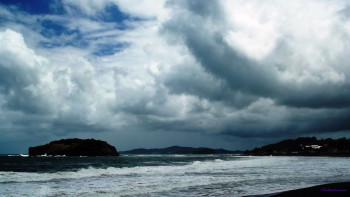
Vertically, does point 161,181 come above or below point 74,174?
below

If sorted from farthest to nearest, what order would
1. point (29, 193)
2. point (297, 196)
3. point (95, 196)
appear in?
point (29, 193), point (95, 196), point (297, 196)

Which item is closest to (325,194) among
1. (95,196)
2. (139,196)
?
(139,196)

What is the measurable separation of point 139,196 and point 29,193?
788cm

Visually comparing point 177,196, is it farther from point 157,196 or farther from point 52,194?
point 52,194

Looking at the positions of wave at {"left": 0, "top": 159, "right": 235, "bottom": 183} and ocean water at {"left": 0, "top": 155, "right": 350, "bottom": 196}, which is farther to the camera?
wave at {"left": 0, "top": 159, "right": 235, "bottom": 183}

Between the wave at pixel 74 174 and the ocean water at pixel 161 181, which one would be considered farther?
the wave at pixel 74 174

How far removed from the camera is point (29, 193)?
2041 cm

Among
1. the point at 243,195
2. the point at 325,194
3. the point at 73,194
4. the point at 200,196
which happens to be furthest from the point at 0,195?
the point at 325,194

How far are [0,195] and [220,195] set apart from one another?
543 inches

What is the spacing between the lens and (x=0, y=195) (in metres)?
19.4

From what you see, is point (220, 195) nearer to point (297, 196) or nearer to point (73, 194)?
point (297, 196)

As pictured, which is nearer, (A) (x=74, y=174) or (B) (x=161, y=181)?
(B) (x=161, y=181)

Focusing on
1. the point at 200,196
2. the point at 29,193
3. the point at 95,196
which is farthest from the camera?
the point at 29,193

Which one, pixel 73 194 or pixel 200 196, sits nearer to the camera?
pixel 200 196
